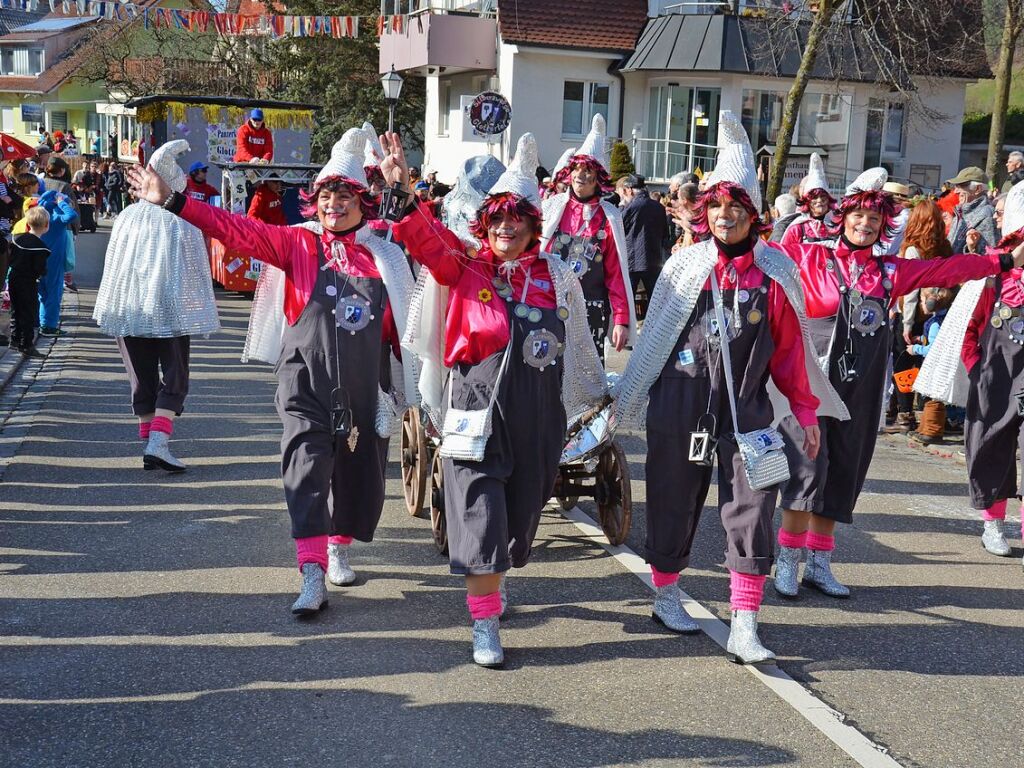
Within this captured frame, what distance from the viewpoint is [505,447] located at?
494 centimetres

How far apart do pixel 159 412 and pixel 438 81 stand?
96.5ft

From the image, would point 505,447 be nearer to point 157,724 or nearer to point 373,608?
point 373,608

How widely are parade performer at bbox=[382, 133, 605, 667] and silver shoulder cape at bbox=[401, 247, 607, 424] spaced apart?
0.01m

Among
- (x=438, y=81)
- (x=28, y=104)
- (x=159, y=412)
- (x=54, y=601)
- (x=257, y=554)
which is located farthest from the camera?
(x=28, y=104)

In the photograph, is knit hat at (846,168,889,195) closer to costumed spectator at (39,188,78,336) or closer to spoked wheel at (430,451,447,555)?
spoked wheel at (430,451,447,555)

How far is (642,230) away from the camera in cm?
1502

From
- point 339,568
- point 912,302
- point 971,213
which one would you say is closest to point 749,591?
point 339,568

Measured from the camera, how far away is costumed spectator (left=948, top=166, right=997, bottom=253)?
11.6 metres

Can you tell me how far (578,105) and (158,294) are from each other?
84.1ft

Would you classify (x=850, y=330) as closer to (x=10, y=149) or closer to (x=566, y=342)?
(x=566, y=342)

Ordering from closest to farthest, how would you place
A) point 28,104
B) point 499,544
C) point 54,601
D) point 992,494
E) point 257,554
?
point 499,544 < point 54,601 < point 257,554 < point 992,494 < point 28,104

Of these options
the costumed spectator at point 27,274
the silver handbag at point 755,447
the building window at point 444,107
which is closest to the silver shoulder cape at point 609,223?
the silver handbag at point 755,447

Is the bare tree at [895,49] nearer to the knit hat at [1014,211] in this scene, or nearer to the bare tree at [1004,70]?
the bare tree at [1004,70]

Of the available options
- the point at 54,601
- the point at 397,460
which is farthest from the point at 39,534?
the point at 397,460
